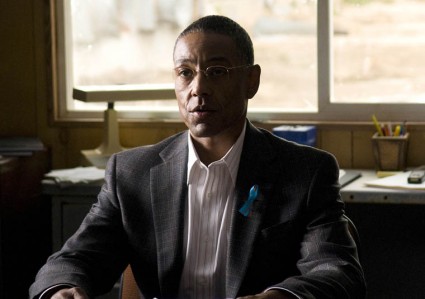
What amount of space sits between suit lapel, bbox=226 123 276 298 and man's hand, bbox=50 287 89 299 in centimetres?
33

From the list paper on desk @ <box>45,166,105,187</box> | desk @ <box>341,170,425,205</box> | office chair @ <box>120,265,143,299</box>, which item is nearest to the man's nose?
office chair @ <box>120,265,143,299</box>

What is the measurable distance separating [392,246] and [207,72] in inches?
67.3

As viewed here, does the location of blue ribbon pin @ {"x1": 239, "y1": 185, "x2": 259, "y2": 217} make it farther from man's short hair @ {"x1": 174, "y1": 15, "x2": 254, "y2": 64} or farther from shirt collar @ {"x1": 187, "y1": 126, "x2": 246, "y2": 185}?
man's short hair @ {"x1": 174, "y1": 15, "x2": 254, "y2": 64}

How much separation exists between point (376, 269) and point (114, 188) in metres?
1.67

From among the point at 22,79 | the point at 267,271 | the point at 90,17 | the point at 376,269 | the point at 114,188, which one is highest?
the point at 90,17

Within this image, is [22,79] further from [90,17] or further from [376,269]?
[376,269]

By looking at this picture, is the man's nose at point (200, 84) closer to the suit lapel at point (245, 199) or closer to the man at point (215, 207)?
the man at point (215, 207)

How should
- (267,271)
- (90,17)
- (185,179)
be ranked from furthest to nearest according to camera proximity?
(90,17) < (185,179) < (267,271)

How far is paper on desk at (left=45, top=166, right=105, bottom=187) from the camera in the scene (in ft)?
9.96

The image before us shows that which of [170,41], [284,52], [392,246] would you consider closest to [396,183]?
[392,246]

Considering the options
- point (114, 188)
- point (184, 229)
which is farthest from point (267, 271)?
point (114, 188)

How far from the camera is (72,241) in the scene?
6.22 feet

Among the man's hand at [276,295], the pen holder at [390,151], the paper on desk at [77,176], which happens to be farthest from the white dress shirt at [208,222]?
the pen holder at [390,151]

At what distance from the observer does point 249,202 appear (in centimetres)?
188
